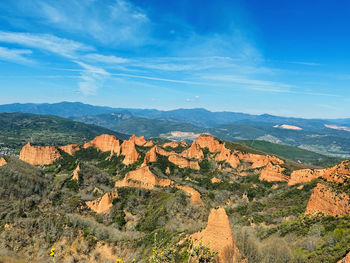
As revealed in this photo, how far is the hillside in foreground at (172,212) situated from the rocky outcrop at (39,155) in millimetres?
509

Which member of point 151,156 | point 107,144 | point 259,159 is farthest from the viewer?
point 107,144

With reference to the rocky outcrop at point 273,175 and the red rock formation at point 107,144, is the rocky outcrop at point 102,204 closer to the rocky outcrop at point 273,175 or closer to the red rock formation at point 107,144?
the rocky outcrop at point 273,175

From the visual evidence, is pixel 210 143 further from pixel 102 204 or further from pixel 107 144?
pixel 102 204

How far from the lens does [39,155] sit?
127 m

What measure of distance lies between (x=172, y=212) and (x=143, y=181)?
26.8m

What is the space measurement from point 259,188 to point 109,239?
66.9 meters

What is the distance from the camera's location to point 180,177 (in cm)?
11238

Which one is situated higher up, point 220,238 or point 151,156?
point 220,238

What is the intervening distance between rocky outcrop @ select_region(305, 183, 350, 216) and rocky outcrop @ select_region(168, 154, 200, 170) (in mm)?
76683

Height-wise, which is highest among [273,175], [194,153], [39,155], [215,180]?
[194,153]

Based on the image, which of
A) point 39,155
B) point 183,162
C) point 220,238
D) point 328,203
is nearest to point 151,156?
point 183,162

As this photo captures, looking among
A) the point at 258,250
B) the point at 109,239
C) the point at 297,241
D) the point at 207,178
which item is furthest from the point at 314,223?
the point at 207,178

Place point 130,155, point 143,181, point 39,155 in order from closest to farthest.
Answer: point 143,181, point 130,155, point 39,155

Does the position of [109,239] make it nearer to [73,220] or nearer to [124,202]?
[73,220]
